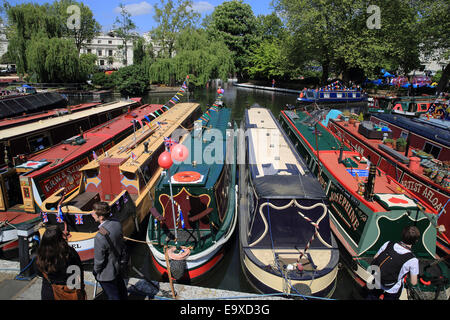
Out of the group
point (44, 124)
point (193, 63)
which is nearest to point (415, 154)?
point (44, 124)

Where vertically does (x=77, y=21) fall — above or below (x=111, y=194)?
above

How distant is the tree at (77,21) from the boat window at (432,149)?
169ft

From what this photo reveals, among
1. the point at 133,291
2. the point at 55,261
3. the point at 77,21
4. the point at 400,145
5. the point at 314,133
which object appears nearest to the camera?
the point at 55,261

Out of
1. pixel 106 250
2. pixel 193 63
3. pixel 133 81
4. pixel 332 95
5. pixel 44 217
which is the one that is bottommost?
pixel 44 217

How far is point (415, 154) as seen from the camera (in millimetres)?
10875

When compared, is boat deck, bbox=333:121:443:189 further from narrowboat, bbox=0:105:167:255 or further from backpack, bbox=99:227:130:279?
narrowboat, bbox=0:105:167:255

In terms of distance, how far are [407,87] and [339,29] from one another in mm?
16278

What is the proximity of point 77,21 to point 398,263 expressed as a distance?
59182 millimetres

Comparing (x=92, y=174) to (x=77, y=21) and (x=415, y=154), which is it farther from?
(x=77, y=21)

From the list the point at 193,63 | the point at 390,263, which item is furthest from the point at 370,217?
the point at 193,63

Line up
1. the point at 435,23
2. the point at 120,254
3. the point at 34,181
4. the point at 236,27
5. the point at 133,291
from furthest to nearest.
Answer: the point at 236,27 < the point at 435,23 < the point at 34,181 < the point at 133,291 < the point at 120,254

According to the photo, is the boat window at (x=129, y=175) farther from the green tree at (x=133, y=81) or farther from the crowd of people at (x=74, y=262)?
the green tree at (x=133, y=81)

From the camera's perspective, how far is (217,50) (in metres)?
38.1

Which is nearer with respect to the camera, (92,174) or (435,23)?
(92,174)
